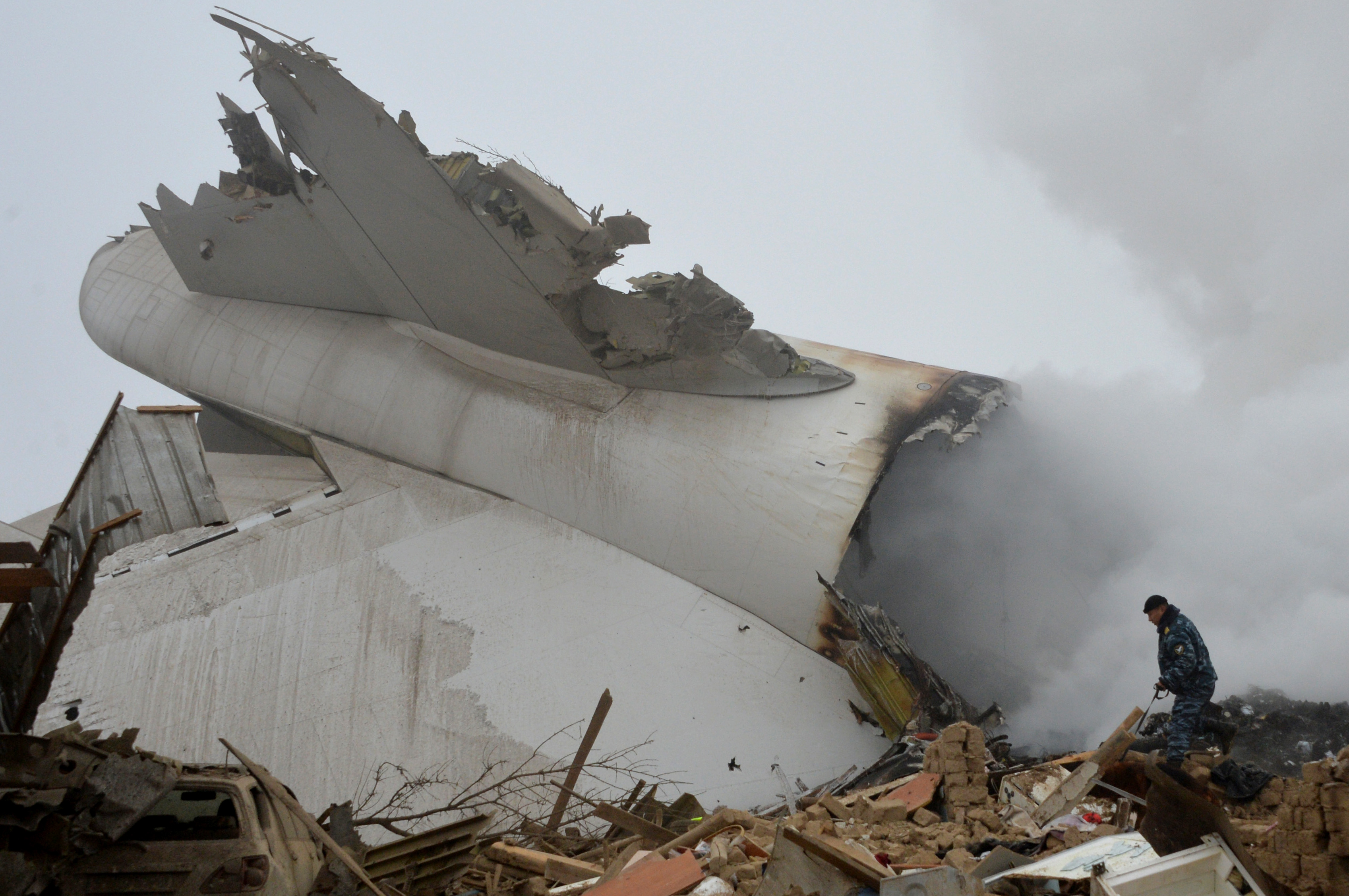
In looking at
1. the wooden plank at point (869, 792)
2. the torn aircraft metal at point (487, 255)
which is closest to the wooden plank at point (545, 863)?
the wooden plank at point (869, 792)

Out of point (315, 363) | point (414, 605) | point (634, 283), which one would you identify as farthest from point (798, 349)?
point (315, 363)

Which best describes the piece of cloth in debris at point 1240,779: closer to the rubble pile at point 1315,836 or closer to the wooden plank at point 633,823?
the rubble pile at point 1315,836

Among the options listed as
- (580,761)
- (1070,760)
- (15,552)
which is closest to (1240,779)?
(1070,760)

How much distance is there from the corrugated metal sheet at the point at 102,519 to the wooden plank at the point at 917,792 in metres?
6.15

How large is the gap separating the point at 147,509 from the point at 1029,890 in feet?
25.4

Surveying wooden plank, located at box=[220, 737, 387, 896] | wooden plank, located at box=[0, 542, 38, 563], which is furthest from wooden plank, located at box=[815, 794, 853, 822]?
wooden plank, located at box=[0, 542, 38, 563]

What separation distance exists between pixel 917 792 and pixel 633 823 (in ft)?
5.89

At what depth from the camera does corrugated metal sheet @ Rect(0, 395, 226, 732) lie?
24.6 feet

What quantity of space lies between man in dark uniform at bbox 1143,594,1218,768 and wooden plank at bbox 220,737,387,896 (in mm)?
4126

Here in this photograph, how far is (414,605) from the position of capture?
7.65 metres

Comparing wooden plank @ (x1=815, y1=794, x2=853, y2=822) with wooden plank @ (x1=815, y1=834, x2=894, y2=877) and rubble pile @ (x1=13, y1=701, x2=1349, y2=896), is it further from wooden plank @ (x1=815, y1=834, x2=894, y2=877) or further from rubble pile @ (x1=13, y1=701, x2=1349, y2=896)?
wooden plank @ (x1=815, y1=834, x2=894, y2=877)

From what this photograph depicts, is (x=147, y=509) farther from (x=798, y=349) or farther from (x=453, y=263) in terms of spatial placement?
(x=798, y=349)

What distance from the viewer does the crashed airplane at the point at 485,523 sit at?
7.02 metres

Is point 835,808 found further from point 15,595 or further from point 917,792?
point 15,595
